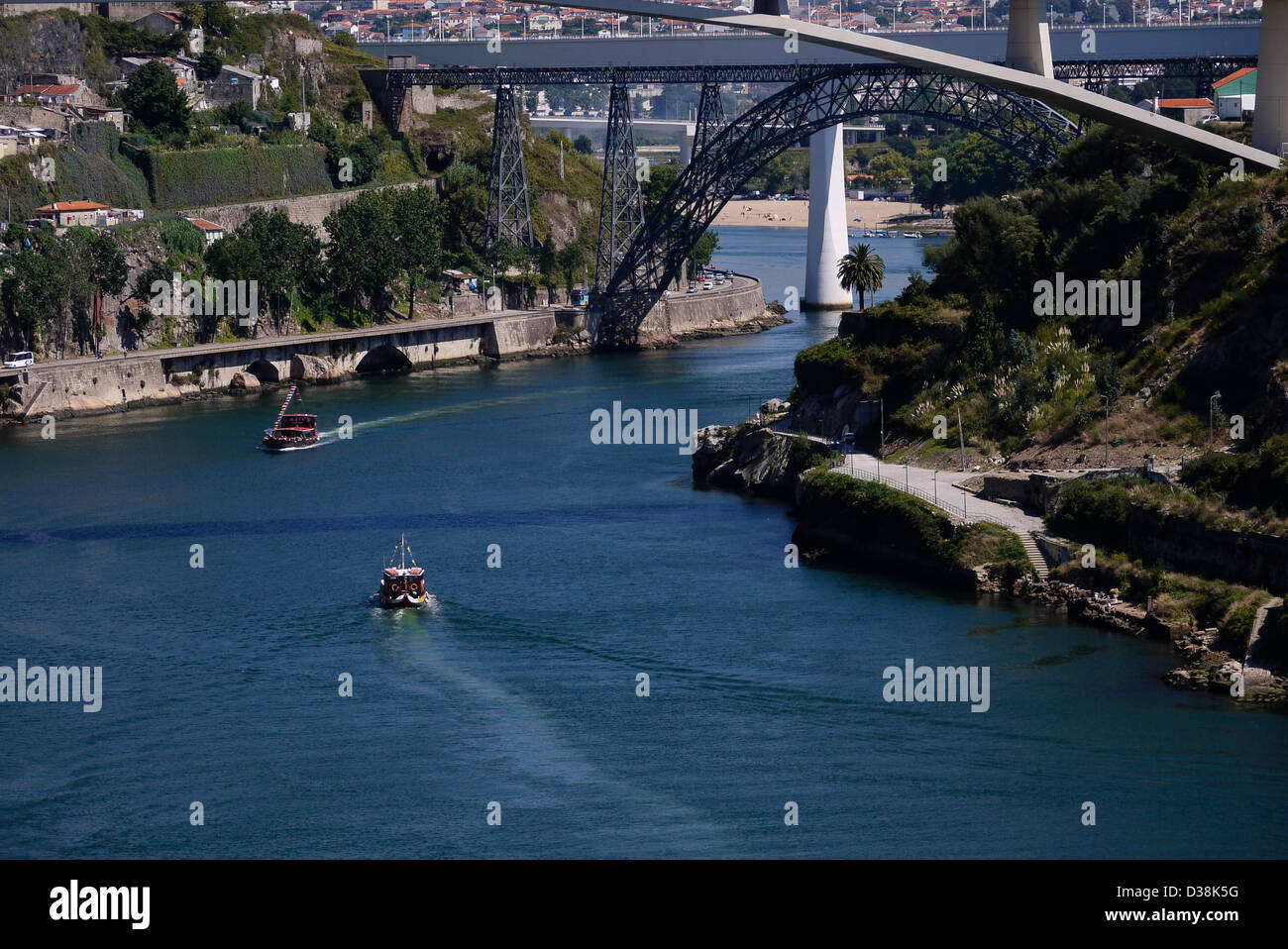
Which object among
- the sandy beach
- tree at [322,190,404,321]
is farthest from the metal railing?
the sandy beach

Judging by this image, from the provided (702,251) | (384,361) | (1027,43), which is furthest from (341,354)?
(1027,43)

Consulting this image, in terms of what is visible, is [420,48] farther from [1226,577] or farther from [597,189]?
[1226,577]

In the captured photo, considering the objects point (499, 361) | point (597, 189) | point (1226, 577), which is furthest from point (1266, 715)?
point (597, 189)

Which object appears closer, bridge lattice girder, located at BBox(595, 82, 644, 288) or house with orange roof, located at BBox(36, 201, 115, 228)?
house with orange roof, located at BBox(36, 201, 115, 228)

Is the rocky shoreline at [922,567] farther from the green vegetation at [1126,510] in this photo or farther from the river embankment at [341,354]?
the river embankment at [341,354]

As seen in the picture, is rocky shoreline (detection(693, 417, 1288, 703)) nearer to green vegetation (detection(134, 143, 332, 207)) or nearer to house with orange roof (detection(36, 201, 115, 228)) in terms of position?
house with orange roof (detection(36, 201, 115, 228))

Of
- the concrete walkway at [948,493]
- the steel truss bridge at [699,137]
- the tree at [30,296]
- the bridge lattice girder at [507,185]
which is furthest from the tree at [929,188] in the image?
the concrete walkway at [948,493]

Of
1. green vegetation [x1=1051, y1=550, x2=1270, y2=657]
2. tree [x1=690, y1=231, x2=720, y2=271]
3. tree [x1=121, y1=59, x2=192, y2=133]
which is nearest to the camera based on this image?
green vegetation [x1=1051, y1=550, x2=1270, y2=657]
